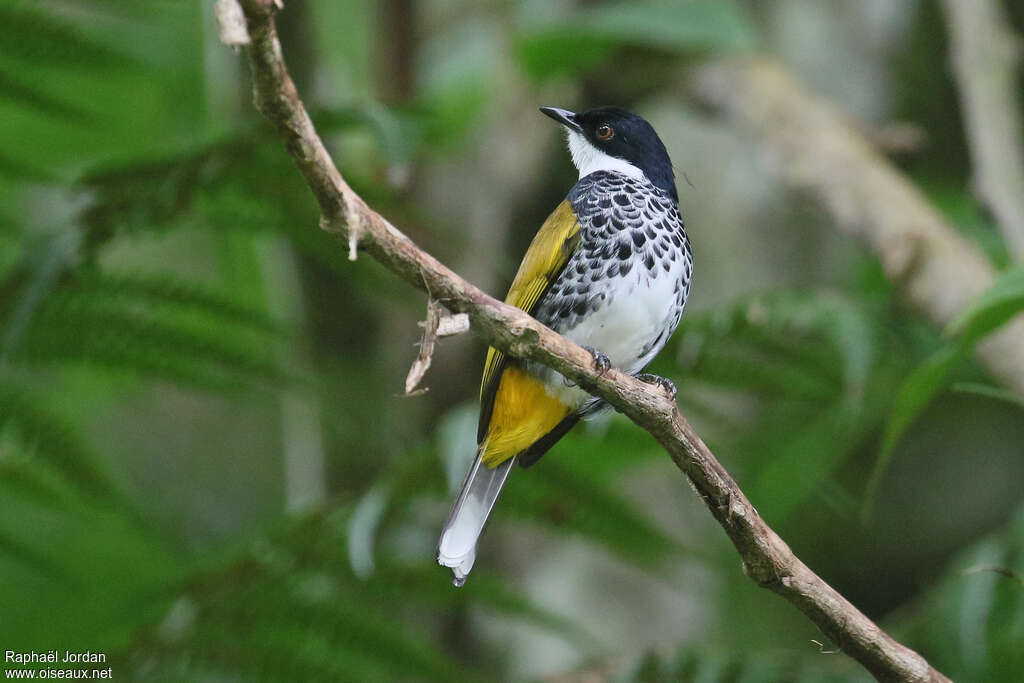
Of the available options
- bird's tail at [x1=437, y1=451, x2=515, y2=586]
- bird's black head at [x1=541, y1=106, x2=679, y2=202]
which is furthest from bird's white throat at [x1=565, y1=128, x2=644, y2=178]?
bird's tail at [x1=437, y1=451, x2=515, y2=586]

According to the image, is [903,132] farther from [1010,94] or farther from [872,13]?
[872,13]

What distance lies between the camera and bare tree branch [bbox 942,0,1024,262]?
360 centimetres

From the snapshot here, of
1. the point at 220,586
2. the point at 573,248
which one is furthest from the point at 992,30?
the point at 220,586

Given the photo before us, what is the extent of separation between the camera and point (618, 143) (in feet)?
9.18

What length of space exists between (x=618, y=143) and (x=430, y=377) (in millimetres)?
1595

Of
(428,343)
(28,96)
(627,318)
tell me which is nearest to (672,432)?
(428,343)

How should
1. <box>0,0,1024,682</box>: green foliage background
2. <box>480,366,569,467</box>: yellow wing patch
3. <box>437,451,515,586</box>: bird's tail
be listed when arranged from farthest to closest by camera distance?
<box>0,0,1024,682</box>: green foliage background, <box>480,366,569,467</box>: yellow wing patch, <box>437,451,515,586</box>: bird's tail

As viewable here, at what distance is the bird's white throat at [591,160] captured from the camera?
9.04 ft

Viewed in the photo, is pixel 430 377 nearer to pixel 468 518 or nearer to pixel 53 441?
pixel 53 441

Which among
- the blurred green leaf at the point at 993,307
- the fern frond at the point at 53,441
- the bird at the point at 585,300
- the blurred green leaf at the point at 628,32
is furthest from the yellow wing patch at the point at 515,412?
the blurred green leaf at the point at 628,32

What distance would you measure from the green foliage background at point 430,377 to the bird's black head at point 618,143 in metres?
0.44

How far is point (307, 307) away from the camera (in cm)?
412

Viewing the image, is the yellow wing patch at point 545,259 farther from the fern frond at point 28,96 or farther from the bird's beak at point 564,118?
the fern frond at point 28,96

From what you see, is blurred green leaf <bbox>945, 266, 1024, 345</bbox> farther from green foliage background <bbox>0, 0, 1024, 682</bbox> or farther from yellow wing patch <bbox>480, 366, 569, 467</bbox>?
yellow wing patch <bbox>480, 366, 569, 467</bbox>
